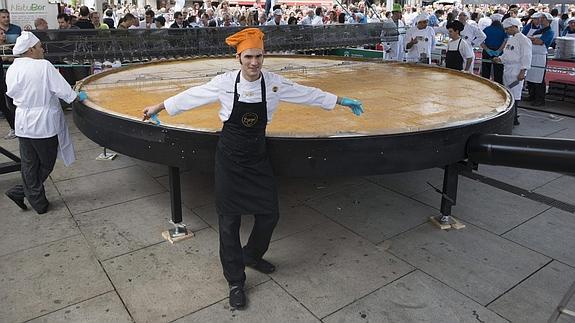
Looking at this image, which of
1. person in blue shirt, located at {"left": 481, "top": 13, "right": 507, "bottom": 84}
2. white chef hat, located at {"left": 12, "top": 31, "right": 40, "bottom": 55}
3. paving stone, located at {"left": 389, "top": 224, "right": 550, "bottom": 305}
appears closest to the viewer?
paving stone, located at {"left": 389, "top": 224, "right": 550, "bottom": 305}

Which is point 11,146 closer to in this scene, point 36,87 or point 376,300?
point 36,87

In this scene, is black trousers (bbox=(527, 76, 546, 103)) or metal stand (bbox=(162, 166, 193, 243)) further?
black trousers (bbox=(527, 76, 546, 103))

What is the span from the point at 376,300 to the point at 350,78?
124 inches

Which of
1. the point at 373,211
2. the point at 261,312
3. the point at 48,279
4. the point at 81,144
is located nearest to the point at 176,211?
the point at 48,279

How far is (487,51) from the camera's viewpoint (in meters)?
9.62

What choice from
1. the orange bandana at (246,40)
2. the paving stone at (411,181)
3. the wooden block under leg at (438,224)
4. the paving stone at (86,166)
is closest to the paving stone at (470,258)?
the wooden block under leg at (438,224)

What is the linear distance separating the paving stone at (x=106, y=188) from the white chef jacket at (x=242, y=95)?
1.96m

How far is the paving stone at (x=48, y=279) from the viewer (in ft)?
9.55

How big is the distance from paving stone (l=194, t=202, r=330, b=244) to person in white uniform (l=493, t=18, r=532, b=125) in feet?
15.9

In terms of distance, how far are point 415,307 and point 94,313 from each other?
1928 mm

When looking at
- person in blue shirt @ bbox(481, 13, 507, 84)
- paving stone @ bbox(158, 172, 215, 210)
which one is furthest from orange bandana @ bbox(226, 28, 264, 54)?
person in blue shirt @ bbox(481, 13, 507, 84)

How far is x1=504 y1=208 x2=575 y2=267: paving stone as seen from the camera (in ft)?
11.8

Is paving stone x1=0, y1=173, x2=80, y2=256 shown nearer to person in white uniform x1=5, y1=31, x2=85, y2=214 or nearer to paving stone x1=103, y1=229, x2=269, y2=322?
person in white uniform x1=5, y1=31, x2=85, y2=214

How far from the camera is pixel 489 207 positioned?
14.5 feet
